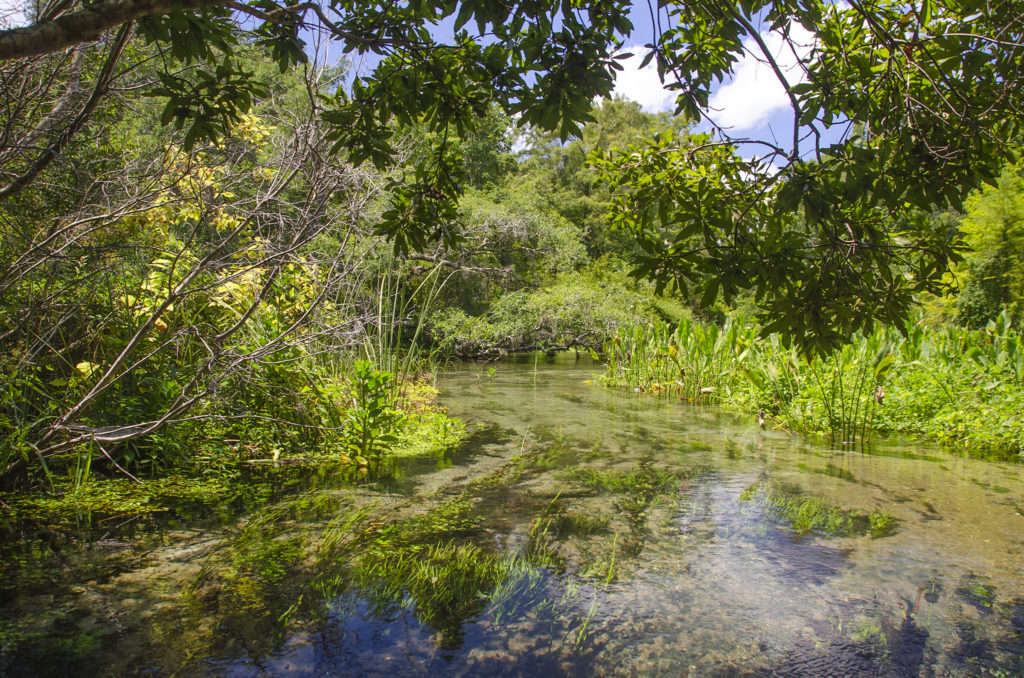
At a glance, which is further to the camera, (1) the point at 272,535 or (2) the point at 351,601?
(1) the point at 272,535

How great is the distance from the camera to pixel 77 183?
13.2 feet

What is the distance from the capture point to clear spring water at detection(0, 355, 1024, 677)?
7.19 ft

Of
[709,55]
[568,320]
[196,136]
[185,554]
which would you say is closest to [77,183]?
[196,136]

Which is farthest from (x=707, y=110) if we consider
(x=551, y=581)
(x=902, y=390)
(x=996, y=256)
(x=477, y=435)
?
(x=996, y=256)

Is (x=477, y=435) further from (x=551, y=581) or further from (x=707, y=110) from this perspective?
(x=707, y=110)

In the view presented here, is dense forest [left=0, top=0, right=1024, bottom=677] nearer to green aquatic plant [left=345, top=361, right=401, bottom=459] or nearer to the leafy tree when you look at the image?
green aquatic plant [left=345, top=361, right=401, bottom=459]

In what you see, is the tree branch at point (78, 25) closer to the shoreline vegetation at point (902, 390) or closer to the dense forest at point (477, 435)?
the dense forest at point (477, 435)

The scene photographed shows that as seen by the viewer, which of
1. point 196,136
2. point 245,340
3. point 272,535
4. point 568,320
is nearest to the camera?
point 196,136

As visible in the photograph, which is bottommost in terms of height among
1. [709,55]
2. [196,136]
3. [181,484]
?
[181,484]

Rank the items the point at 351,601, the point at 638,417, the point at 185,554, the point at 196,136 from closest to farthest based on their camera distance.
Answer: the point at 196,136
the point at 351,601
the point at 185,554
the point at 638,417

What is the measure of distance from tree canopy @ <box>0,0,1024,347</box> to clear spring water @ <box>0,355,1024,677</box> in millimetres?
1228

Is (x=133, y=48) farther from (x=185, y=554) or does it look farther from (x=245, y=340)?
(x=185, y=554)

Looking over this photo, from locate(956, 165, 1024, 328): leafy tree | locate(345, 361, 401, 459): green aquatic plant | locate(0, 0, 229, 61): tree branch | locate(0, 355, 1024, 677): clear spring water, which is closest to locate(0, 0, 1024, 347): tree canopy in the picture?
locate(0, 0, 229, 61): tree branch

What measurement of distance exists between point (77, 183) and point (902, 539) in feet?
17.6
